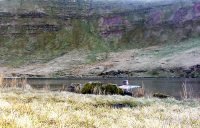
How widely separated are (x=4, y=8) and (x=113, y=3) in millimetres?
46455

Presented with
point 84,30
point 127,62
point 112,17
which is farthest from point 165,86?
point 112,17

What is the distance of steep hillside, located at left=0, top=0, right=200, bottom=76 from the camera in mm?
135750

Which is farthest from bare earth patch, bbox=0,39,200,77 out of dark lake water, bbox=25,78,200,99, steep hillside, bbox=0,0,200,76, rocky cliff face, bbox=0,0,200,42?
dark lake water, bbox=25,78,200,99

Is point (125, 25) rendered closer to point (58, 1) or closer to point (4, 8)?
point (58, 1)

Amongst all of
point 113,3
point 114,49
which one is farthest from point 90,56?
point 113,3

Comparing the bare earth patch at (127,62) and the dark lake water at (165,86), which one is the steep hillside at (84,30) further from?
the dark lake water at (165,86)

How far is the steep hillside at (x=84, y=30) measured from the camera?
5344 inches

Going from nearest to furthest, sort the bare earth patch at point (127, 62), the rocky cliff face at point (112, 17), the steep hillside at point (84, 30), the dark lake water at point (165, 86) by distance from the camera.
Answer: the dark lake water at point (165, 86)
the bare earth patch at point (127, 62)
the steep hillside at point (84, 30)
the rocky cliff face at point (112, 17)

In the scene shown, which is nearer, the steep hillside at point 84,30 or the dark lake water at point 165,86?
the dark lake water at point 165,86

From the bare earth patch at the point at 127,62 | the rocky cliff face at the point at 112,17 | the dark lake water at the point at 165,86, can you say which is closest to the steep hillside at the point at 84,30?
the rocky cliff face at the point at 112,17

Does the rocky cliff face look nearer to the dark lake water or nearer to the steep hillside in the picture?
the steep hillside

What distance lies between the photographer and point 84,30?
166250 mm

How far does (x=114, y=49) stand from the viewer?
14825 cm

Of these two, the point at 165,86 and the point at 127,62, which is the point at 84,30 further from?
the point at 165,86
